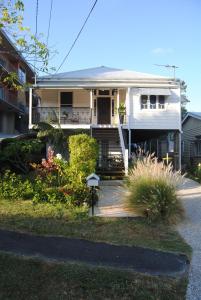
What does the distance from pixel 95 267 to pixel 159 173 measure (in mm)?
5632

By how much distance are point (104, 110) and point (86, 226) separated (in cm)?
1826

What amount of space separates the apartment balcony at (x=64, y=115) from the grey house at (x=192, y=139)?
9.49 m

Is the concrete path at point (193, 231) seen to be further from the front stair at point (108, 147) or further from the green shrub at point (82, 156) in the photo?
the front stair at point (108, 147)

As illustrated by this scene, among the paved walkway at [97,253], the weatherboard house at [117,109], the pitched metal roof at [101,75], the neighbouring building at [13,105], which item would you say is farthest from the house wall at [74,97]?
the paved walkway at [97,253]

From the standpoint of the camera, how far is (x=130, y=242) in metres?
9.41

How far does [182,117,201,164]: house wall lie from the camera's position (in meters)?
34.1

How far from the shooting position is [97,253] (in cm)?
834

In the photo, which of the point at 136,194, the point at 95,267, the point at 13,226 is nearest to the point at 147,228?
the point at 136,194

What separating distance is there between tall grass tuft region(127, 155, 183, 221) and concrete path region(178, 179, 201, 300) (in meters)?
0.55

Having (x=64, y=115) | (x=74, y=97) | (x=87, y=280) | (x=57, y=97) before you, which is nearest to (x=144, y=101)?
(x=74, y=97)

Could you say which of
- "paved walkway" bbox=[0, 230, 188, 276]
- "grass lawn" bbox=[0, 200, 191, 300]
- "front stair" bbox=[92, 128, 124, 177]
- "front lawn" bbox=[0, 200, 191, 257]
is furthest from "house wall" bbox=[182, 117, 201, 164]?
"paved walkway" bbox=[0, 230, 188, 276]

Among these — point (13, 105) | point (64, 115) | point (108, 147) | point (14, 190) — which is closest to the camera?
point (14, 190)

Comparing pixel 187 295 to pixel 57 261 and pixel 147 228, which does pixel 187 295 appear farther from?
pixel 147 228

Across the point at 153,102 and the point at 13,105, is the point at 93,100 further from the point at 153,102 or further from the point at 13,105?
the point at 13,105
